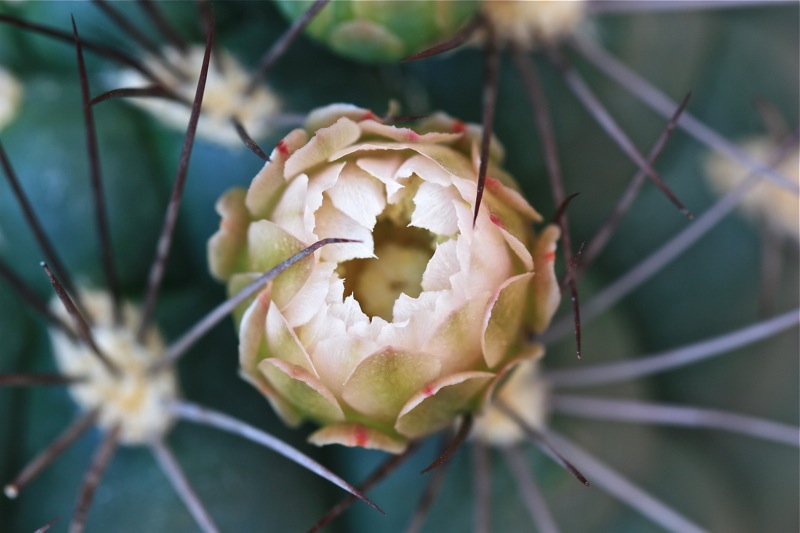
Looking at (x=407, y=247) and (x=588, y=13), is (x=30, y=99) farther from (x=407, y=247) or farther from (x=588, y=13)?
(x=588, y=13)

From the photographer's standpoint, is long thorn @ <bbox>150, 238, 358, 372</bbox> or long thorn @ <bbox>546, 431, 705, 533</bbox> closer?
long thorn @ <bbox>150, 238, 358, 372</bbox>

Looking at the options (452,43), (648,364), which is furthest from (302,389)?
(648,364)

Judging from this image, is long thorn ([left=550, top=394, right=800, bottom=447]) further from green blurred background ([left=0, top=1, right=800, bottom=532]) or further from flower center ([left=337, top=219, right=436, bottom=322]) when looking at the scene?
flower center ([left=337, top=219, right=436, bottom=322])

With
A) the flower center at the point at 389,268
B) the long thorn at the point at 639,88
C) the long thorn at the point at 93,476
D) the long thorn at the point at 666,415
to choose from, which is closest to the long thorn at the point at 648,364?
the long thorn at the point at 666,415

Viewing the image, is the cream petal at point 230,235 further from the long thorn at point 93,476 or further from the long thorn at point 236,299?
the long thorn at point 93,476

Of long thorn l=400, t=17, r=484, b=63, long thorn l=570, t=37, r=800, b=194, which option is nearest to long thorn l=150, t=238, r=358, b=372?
long thorn l=400, t=17, r=484, b=63
